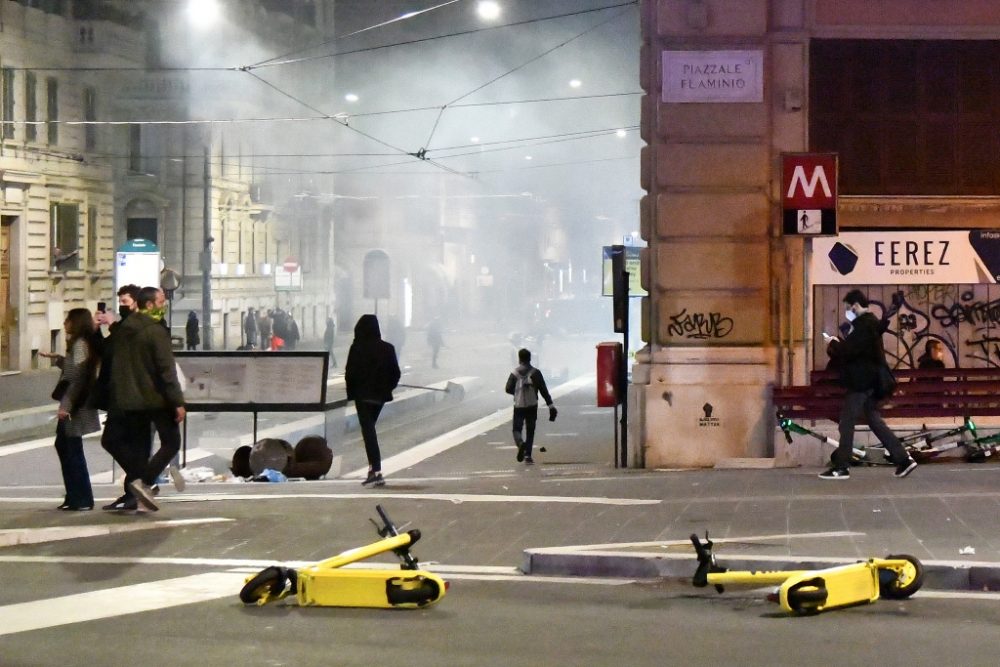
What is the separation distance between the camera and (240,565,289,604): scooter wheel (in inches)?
297

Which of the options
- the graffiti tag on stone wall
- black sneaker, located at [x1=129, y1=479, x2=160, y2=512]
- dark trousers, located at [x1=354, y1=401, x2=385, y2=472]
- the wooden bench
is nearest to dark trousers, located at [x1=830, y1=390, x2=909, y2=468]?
the wooden bench

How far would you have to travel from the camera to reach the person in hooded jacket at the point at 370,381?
1352 centimetres

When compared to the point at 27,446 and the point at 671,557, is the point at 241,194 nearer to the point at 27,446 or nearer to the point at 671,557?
the point at 27,446

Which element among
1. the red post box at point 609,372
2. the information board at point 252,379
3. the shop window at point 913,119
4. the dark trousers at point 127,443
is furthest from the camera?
the information board at point 252,379

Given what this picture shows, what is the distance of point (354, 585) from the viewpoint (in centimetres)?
745

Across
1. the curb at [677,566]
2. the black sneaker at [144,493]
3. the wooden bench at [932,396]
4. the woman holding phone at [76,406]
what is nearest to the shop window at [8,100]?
the wooden bench at [932,396]

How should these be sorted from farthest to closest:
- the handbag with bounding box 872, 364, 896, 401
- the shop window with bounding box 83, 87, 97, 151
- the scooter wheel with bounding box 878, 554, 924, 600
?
1. the shop window with bounding box 83, 87, 97, 151
2. the handbag with bounding box 872, 364, 896, 401
3. the scooter wheel with bounding box 878, 554, 924, 600

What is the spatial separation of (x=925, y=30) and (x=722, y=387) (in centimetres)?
409

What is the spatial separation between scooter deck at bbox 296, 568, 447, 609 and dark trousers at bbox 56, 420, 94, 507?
437 cm

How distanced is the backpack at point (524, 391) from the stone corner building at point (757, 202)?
441 centimetres

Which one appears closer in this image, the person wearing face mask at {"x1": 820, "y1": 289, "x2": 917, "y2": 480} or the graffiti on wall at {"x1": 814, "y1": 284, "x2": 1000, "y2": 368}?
the person wearing face mask at {"x1": 820, "y1": 289, "x2": 917, "y2": 480}

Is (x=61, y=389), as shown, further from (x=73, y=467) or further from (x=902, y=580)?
(x=902, y=580)

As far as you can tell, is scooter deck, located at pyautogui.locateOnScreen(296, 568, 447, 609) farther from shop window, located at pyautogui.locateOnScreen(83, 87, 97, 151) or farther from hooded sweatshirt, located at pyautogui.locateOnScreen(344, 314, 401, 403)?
shop window, located at pyautogui.locateOnScreen(83, 87, 97, 151)

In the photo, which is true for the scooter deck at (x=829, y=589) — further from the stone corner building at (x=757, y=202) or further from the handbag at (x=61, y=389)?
the stone corner building at (x=757, y=202)
